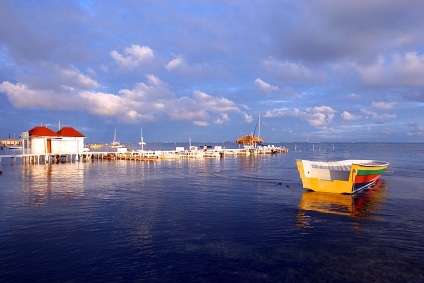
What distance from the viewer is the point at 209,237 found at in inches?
571

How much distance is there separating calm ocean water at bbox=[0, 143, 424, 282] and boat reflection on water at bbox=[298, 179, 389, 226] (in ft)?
0.22

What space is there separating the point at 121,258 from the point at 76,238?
3376mm

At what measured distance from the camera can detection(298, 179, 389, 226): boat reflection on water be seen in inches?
760

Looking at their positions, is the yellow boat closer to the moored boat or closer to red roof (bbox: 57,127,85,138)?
the moored boat

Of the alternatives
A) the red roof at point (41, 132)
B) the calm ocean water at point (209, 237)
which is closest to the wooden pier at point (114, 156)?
the red roof at point (41, 132)

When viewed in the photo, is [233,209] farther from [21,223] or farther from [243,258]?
[21,223]

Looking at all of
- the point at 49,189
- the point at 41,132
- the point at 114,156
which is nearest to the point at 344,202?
the point at 49,189

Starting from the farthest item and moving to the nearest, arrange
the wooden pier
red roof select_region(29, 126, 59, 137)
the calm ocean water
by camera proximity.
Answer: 1. the wooden pier
2. red roof select_region(29, 126, 59, 137)
3. the calm ocean water

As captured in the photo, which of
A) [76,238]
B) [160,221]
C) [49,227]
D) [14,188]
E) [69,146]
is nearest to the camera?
[76,238]

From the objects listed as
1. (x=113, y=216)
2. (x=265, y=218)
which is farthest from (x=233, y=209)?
(x=113, y=216)

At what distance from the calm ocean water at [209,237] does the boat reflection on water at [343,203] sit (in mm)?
66

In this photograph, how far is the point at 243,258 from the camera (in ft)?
39.5

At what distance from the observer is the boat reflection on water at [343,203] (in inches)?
760

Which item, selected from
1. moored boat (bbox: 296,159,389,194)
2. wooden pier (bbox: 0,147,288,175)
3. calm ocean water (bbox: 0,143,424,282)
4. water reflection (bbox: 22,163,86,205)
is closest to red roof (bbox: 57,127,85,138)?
wooden pier (bbox: 0,147,288,175)
